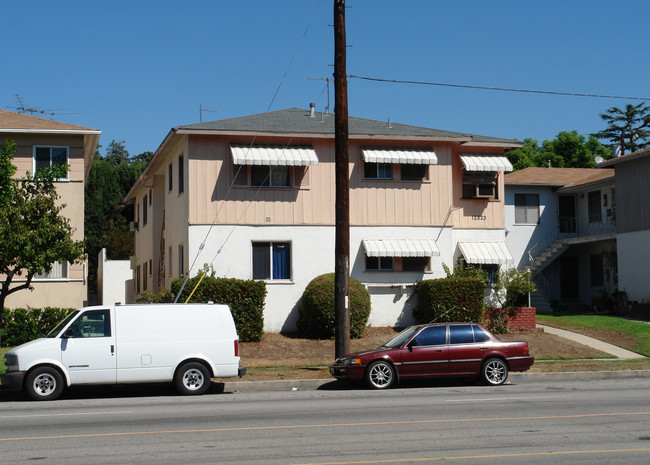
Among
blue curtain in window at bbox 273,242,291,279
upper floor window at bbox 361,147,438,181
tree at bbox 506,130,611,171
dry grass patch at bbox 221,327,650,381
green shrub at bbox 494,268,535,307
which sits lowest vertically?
dry grass patch at bbox 221,327,650,381

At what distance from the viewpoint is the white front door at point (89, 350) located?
15398mm

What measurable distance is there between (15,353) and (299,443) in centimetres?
794

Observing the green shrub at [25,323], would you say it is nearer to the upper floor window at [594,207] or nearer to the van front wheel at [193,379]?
the van front wheel at [193,379]

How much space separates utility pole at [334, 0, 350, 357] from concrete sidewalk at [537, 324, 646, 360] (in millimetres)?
8676

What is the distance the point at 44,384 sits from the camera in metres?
15.3

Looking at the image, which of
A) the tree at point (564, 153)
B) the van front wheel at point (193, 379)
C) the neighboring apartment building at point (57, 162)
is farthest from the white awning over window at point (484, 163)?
the tree at point (564, 153)

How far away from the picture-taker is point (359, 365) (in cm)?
Answer: 1680

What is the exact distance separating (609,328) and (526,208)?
1099 centimetres

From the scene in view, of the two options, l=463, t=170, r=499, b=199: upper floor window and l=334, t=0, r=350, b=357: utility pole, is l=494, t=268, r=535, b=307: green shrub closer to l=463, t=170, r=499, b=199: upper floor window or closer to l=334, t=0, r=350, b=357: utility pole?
l=463, t=170, r=499, b=199: upper floor window

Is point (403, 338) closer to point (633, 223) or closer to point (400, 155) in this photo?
point (400, 155)

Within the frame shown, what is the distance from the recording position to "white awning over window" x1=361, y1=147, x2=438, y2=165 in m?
26.3

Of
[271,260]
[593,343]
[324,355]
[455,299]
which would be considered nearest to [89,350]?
[324,355]

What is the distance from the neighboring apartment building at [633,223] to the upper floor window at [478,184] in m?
7.71

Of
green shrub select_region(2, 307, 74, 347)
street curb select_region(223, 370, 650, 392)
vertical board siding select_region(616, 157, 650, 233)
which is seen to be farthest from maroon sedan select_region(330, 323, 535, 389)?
vertical board siding select_region(616, 157, 650, 233)
